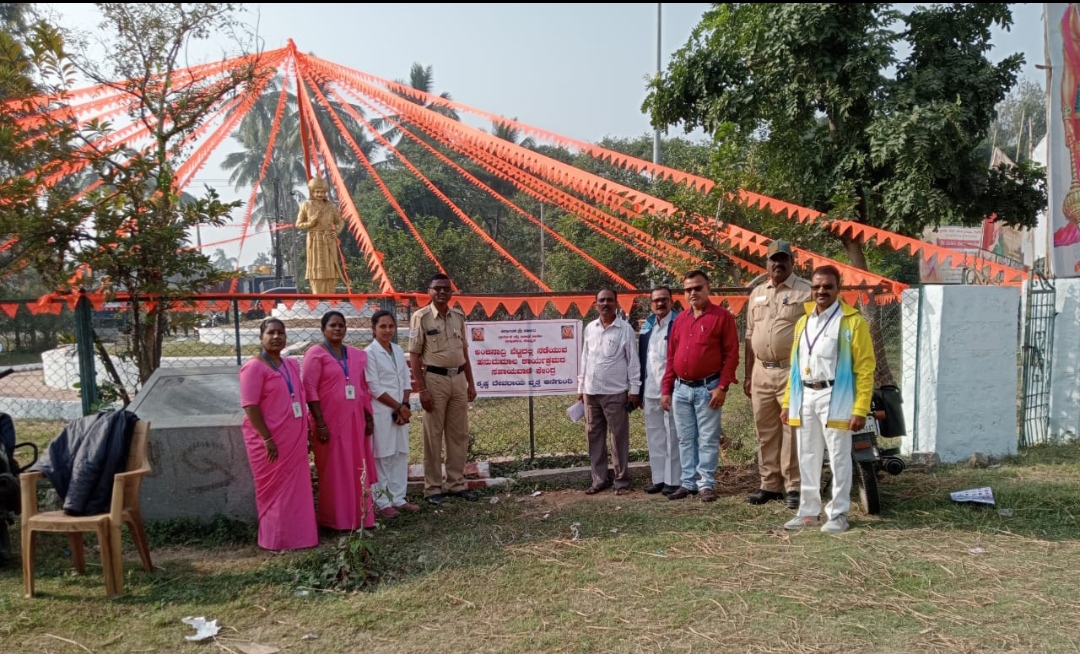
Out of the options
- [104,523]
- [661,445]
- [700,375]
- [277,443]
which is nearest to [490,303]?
[661,445]

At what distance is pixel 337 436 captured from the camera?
5355mm

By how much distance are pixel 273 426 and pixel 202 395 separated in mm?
1553

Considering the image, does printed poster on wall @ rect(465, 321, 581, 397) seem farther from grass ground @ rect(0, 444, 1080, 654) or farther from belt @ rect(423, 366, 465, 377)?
grass ground @ rect(0, 444, 1080, 654)

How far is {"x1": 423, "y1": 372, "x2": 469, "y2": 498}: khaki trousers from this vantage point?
6.04m

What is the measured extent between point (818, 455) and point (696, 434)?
115 centimetres

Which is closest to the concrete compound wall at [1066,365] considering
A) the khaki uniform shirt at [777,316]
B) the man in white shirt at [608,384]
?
the khaki uniform shirt at [777,316]

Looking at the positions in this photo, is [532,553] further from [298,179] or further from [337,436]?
[298,179]

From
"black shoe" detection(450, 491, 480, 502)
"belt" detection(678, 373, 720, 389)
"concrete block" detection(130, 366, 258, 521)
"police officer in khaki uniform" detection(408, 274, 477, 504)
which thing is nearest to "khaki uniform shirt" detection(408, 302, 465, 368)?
"police officer in khaki uniform" detection(408, 274, 477, 504)

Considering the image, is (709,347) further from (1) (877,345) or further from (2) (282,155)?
(2) (282,155)

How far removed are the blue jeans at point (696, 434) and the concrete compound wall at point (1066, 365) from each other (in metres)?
4.26

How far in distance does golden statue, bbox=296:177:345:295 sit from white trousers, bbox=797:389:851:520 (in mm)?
9645

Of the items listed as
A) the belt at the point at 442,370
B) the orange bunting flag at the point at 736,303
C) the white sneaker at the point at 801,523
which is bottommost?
the white sneaker at the point at 801,523

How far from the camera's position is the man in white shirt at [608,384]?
619cm

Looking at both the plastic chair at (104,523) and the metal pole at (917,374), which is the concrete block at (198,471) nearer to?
the plastic chair at (104,523)
